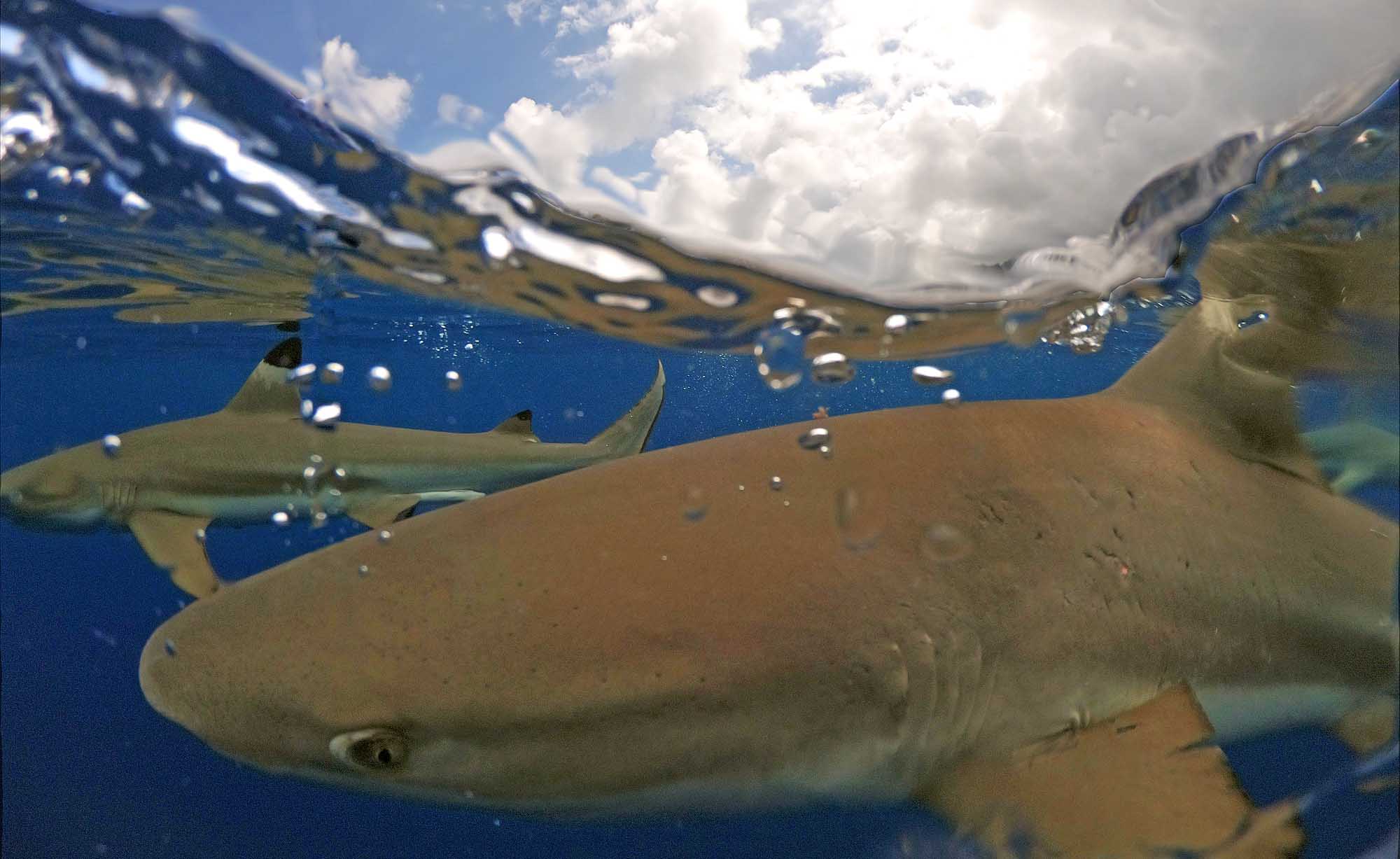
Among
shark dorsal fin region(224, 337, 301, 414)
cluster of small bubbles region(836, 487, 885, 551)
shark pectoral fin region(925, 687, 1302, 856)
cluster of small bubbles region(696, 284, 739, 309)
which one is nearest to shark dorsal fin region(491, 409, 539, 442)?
shark dorsal fin region(224, 337, 301, 414)

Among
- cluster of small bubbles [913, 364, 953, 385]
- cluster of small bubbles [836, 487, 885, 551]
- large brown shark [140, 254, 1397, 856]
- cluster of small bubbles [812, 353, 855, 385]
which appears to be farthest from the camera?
cluster of small bubbles [812, 353, 855, 385]

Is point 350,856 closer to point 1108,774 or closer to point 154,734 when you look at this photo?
point 154,734

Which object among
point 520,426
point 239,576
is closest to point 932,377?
point 520,426

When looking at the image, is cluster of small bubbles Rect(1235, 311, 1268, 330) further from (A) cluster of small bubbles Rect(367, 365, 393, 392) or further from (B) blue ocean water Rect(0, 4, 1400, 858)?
(A) cluster of small bubbles Rect(367, 365, 393, 392)

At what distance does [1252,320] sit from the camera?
3.30 m

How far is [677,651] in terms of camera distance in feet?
5.25

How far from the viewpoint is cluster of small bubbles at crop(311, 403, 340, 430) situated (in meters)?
5.84

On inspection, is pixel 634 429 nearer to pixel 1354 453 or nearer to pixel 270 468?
pixel 270 468

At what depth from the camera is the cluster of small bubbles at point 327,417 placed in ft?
19.2

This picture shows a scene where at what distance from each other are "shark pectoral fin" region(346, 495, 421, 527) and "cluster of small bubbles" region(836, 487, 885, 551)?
14.2 feet

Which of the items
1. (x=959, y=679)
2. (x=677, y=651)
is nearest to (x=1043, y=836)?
(x=959, y=679)

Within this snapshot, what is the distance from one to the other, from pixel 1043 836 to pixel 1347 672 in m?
1.61

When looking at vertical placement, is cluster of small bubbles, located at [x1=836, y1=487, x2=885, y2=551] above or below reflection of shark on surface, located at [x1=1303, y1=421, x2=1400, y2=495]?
below

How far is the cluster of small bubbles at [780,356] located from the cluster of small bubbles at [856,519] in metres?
3.35
